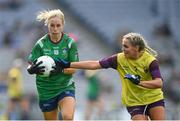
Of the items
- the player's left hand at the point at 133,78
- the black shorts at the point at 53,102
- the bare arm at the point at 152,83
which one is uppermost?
the player's left hand at the point at 133,78

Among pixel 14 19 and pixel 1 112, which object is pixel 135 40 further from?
pixel 14 19

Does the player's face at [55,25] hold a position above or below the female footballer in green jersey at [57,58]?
above

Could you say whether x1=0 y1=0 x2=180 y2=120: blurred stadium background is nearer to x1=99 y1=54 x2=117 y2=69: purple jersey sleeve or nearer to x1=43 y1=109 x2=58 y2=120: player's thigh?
x1=43 y1=109 x2=58 y2=120: player's thigh

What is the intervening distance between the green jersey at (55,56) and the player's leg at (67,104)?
8 cm

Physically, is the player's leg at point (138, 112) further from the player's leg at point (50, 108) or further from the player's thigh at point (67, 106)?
the player's leg at point (50, 108)

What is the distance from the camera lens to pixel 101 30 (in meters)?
24.8

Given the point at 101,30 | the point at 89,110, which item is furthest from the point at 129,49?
the point at 101,30

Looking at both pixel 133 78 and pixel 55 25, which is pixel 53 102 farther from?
pixel 133 78

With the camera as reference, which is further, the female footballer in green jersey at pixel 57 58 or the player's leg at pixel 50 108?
the player's leg at pixel 50 108

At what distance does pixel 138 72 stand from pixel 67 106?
1.20 metres

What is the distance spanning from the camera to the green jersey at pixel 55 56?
980cm

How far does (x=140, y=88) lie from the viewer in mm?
9227

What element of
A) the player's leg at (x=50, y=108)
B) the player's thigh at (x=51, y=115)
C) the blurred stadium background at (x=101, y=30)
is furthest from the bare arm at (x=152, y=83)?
the blurred stadium background at (x=101, y=30)

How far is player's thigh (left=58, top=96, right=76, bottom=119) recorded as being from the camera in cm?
970
